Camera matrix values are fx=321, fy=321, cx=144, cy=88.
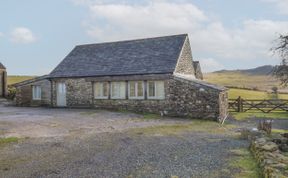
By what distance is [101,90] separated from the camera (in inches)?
1106

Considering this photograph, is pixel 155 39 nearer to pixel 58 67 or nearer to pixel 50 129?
pixel 58 67

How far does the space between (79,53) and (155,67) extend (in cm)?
1067

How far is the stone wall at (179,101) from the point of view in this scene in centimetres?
2270

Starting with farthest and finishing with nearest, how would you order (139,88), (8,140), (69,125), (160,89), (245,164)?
(139,88), (160,89), (69,125), (8,140), (245,164)

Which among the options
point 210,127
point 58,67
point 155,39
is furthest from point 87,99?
point 210,127

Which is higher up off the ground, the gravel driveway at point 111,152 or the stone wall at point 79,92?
the stone wall at point 79,92

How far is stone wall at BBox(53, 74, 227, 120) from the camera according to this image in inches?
894

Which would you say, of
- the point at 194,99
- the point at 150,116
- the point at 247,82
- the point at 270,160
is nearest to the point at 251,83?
the point at 247,82

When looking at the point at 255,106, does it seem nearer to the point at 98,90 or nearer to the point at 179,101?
the point at 179,101

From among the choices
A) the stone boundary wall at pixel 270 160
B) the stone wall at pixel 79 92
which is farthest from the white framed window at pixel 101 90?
the stone boundary wall at pixel 270 160

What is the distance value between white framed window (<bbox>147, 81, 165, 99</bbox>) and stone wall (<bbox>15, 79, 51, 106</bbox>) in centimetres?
1080

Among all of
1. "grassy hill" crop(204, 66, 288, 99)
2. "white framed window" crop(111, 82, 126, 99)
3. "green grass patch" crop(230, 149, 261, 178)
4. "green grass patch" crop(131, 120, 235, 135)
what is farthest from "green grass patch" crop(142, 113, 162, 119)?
"green grass patch" crop(230, 149, 261, 178)

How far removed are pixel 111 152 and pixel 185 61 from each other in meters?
18.7

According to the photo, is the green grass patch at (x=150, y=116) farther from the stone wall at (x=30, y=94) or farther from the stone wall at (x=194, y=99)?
the stone wall at (x=30, y=94)
